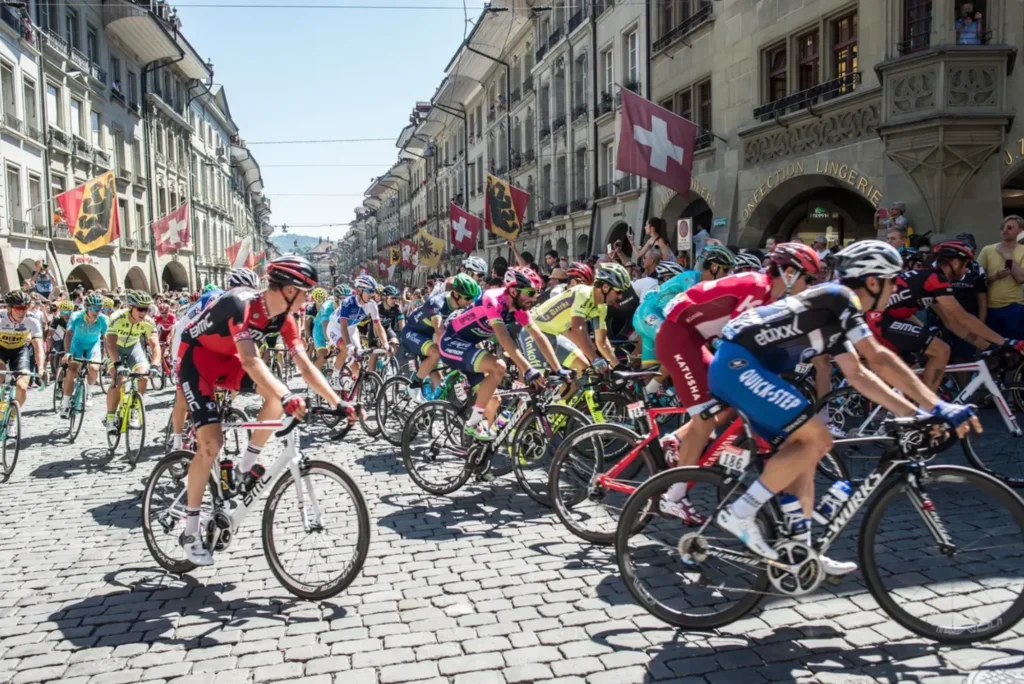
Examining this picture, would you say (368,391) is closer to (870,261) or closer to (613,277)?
(613,277)

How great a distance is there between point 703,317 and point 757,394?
1.26 meters

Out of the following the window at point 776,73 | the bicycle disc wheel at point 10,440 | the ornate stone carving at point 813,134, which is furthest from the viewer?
the window at point 776,73

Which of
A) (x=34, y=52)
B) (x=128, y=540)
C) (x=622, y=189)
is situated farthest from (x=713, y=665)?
(x=34, y=52)

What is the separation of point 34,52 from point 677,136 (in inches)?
952

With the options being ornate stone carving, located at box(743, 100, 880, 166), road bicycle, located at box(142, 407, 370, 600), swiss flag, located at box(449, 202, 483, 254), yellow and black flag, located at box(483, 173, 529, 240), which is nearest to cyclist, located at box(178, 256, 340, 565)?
road bicycle, located at box(142, 407, 370, 600)

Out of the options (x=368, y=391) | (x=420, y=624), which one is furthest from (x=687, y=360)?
(x=368, y=391)

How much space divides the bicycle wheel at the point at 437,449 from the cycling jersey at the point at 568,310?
4.17 feet

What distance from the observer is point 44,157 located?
30.3 metres

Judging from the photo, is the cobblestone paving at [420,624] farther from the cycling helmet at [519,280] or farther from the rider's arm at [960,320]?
the rider's arm at [960,320]

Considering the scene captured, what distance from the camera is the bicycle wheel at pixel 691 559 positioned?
4.13 meters

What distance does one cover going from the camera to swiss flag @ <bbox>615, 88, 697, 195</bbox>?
54.1 feet

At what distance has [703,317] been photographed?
5316mm

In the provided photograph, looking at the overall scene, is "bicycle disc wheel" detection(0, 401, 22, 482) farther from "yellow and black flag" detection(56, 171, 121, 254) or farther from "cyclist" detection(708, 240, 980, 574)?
"yellow and black flag" detection(56, 171, 121, 254)

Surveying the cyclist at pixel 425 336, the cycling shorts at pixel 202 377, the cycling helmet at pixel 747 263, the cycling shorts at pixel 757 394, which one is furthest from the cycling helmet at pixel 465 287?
the cycling shorts at pixel 757 394
